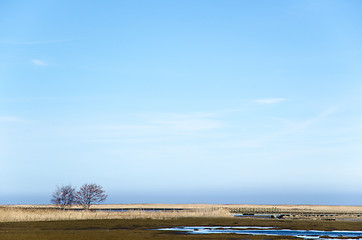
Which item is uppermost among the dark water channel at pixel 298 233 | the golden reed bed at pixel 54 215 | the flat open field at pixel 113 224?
the golden reed bed at pixel 54 215

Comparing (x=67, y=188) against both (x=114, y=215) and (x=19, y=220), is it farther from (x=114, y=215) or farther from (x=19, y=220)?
(x=19, y=220)

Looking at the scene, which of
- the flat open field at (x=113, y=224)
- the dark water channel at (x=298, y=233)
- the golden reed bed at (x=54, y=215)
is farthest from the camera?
the golden reed bed at (x=54, y=215)

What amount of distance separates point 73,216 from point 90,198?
181 ft

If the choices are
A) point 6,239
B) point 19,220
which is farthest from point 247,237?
point 19,220

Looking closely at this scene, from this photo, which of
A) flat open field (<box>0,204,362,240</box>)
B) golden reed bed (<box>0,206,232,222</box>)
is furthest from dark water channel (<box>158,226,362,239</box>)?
golden reed bed (<box>0,206,232,222</box>)

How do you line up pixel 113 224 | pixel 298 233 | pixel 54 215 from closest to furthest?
pixel 298 233, pixel 113 224, pixel 54 215

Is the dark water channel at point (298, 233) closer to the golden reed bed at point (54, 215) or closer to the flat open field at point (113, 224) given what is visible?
the flat open field at point (113, 224)

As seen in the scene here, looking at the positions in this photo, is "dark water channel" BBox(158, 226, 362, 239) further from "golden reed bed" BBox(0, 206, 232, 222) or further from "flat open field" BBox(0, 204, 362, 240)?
"golden reed bed" BBox(0, 206, 232, 222)

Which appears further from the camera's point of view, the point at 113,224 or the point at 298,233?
the point at 113,224

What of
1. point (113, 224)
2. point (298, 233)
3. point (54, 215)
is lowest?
point (298, 233)

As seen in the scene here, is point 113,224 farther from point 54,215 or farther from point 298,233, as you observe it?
point 298,233

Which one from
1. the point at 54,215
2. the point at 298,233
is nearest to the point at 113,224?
the point at 54,215

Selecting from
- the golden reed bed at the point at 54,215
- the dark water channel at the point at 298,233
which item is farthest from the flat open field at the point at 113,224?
the dark water channel at the point at 298,233

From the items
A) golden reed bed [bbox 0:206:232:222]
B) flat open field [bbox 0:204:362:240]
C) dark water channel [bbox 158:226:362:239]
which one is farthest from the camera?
golden reed bed [bbox 0:206:232:222]
